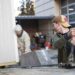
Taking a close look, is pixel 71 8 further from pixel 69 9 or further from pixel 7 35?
pixel 7 35

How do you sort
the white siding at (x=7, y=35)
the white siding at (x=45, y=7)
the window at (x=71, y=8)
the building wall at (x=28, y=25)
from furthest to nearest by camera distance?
the building wall at (x=28, y=25), the white siding at (x=45, y=7), the window at (x=71, y=8), the white siding at (x=7, y=35)

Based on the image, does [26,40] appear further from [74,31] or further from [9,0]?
[74,31]

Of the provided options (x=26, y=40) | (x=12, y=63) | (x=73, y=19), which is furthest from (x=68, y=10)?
(x=12, y=63)

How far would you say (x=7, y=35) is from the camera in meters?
9.53

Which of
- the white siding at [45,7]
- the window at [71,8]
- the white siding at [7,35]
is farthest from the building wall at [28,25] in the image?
the white siding at [7,35]

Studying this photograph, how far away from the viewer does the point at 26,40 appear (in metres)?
10.5

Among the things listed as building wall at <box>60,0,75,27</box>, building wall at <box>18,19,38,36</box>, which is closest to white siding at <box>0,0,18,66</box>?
building wall at <box>60,0,75,27</box>

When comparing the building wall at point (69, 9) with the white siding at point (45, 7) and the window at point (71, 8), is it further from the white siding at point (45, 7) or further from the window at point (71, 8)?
the white siding at point (45, 7)

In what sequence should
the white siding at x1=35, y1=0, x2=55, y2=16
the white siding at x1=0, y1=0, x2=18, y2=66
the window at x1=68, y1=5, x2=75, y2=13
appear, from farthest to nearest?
the white siding at x1=35, y1=0, x2=55, y2=16
the window at x1=68, y1=5, x2=75, y2=13
the white siding at x1=0, y1=0, x2=18, y2=66

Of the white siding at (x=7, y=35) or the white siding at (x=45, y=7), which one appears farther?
the white siding at (x=45, y=7)

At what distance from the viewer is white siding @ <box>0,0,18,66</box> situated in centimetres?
938

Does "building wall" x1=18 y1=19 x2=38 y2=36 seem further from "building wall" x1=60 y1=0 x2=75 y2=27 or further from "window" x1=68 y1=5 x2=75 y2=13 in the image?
"window" x1=68 y1=5 x2=75 y2=13

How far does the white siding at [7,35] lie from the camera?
9.38 meters

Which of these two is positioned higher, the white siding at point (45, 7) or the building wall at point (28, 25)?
the white siding at point (45, 7)
